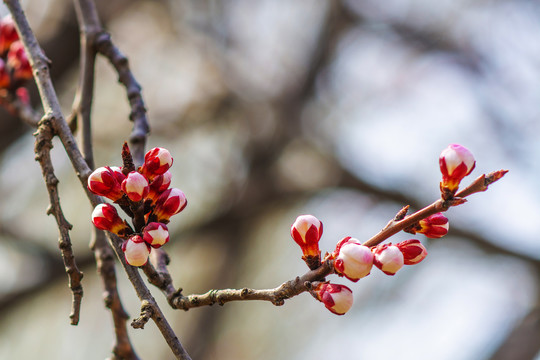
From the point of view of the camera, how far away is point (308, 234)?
736mm

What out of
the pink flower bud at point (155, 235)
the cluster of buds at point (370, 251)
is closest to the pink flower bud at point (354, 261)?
the cluster of buds at point (370, 251)

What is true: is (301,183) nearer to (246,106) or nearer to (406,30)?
(246,106)

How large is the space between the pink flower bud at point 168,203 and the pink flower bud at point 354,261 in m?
0.24

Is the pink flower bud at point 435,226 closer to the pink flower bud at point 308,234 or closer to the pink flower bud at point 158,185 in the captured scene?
the pink flower bud at point 308,234

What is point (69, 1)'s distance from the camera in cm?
298

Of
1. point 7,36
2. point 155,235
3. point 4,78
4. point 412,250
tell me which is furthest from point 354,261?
point 7,36

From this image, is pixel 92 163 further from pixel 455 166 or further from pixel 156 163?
pixel 455 166

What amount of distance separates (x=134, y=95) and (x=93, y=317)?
3.56m

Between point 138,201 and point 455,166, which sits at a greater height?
point 138,201

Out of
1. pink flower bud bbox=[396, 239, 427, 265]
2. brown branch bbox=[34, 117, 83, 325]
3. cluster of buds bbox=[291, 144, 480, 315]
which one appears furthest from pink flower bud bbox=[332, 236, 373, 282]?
brown branch bbox=[34, 117, 83, 325]

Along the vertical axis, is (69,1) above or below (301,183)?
above

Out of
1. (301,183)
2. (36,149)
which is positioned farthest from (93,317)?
(36,149)

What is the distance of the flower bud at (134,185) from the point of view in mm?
698

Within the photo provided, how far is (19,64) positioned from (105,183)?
0.72 m
